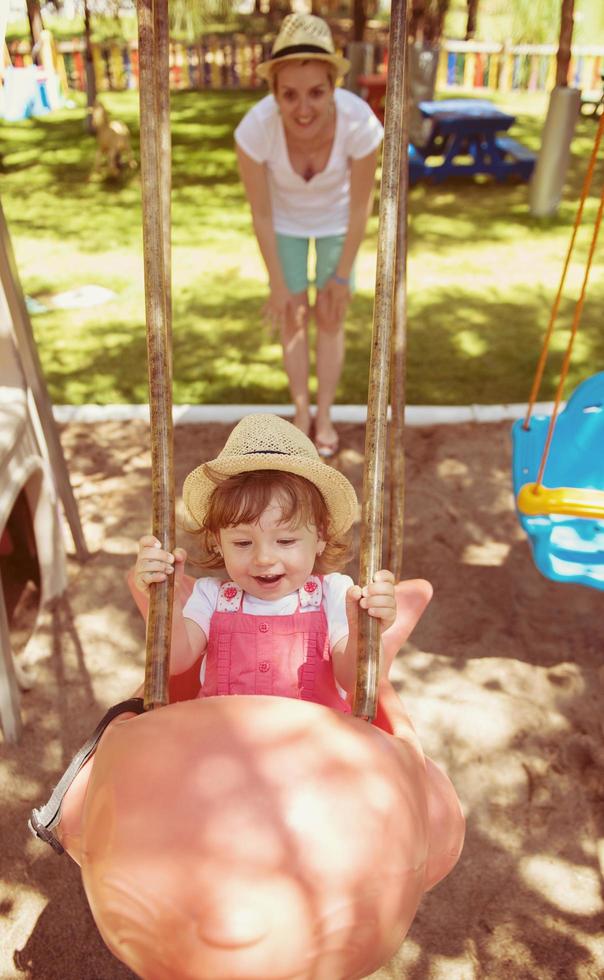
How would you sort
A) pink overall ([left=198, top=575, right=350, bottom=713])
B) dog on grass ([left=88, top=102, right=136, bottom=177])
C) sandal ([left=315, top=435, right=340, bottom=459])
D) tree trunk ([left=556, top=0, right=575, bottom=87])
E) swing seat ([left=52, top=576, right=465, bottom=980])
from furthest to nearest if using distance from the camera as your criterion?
dog on grass ([left=88, top=102, right=136, bottom=177]) → tree trunk ([left=556, top=0, right=575, bottom=87]) → sandal ([left=315, top=435, right=340, bottom=459]) → pink overall ([left=198, top=575, right=350, bottom=713]) → swing seat ([left=52, top=576, right=465, bottom=980])

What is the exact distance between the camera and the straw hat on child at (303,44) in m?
3.05

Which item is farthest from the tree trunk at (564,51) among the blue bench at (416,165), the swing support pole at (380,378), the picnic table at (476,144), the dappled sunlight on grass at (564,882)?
the dappled sunlight on grass at (564,882)

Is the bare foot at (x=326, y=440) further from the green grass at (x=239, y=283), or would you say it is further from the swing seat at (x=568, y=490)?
the swing seat at (x=568, y=490)

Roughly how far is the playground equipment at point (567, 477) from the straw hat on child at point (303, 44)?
3.32ft

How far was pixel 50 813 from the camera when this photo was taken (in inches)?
64.9

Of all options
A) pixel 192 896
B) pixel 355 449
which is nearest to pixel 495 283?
pixel 355 449

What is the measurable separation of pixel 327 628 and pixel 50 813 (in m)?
0.70

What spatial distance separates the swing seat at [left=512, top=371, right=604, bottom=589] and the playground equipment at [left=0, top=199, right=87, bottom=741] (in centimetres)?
156

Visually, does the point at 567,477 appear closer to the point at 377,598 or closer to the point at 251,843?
the point at 377,598

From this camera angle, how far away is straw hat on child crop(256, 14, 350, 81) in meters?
3.05

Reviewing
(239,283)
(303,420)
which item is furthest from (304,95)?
(239,283)

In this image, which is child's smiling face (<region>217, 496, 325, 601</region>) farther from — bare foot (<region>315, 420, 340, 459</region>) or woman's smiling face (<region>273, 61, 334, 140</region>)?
bare foot (<region>315, 420, 340, 459</region>)

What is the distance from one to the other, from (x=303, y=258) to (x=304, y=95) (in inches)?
31.0

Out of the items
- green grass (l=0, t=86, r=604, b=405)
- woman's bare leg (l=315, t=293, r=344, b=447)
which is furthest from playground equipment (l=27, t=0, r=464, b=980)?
green grass (l=0, t=86, r=604, b=405)
